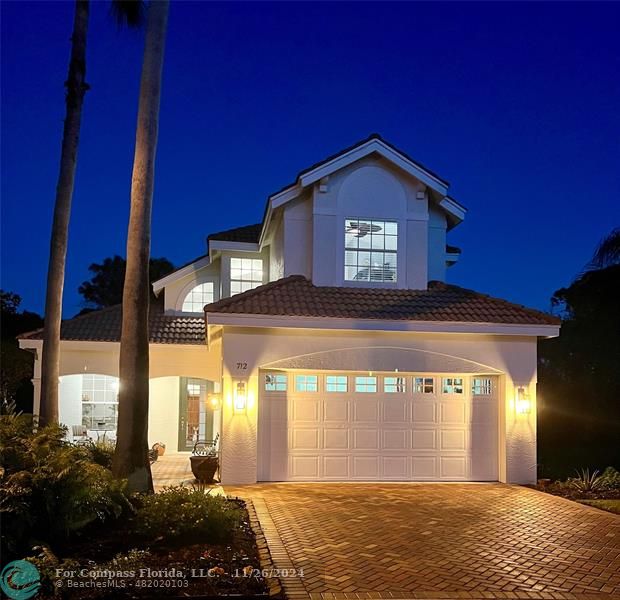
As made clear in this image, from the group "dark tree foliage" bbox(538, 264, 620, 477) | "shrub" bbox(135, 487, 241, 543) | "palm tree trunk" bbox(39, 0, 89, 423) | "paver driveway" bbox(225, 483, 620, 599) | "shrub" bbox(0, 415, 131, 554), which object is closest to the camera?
"paver driveway" bbox(225, 483, 620, 599)

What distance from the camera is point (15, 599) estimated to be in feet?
21.1

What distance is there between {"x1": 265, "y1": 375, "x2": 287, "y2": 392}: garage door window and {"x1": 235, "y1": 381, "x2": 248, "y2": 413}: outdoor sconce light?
25.4 inches

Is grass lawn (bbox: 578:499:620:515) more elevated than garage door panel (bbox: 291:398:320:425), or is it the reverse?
garage door panel (bbox: 291:398:320:425)

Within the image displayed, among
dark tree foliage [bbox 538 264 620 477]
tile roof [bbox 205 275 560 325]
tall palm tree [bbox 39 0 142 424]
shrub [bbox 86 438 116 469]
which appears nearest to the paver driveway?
shrub [bbox 86 438 116 469]

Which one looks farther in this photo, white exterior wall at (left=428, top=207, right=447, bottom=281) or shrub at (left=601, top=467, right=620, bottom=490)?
white exterior wall at (left=428, top=207, right=447, bottom=281)

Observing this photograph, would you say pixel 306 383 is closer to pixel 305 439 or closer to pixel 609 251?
pixel 305 439

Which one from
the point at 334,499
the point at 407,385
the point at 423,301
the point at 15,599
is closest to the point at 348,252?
the point at 423,301

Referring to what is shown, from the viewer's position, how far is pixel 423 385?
47.6 feet

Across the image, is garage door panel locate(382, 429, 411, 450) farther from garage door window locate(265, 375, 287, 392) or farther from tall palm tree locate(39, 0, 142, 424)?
tall palm tree locate(39, 0, 142, 424)

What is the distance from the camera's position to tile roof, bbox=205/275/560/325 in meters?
13.7

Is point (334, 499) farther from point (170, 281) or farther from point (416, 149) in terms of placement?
point (416, 149)

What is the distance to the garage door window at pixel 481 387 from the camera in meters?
14.7

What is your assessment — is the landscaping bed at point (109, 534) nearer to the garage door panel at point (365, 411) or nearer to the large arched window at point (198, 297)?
the garage door panel at point (365, 411)

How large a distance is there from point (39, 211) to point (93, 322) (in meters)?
108
